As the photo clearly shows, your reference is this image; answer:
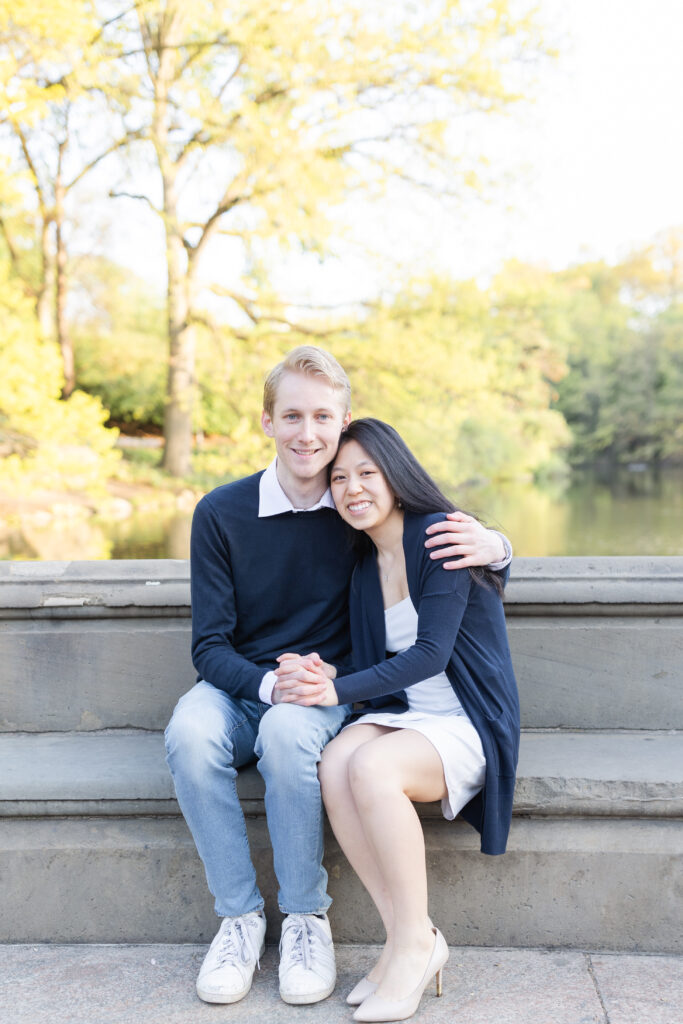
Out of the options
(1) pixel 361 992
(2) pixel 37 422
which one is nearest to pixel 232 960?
(1) pixel 361 992

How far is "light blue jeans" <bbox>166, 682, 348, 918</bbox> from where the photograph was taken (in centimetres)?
188

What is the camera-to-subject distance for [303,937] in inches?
74.7

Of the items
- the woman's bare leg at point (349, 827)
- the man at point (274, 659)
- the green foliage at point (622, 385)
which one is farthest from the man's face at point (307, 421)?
the green foliage at point (622, 385)

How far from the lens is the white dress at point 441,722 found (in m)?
1.91

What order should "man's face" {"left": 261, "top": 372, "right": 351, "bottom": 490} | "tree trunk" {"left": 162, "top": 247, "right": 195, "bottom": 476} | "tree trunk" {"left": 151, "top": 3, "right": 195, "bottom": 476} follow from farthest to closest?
"tree trunk" {"left": 162, "top": 247, "right": 195, "bottom": 476} < "tree trunk" {"left": 151, "top": 3, "right": 195, "bottom": 476} < "man's face" {"left": 261, "top": 372, "right": 351, "bottom": 490}

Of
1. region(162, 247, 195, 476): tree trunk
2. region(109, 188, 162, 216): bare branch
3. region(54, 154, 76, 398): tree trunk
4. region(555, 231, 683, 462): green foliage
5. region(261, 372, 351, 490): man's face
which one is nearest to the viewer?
region(261, 372, 351, 490): man's face

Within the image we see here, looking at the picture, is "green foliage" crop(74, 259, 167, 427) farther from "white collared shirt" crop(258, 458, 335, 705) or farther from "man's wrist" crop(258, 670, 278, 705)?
"man's wrist" crop(258, 670, 278, 705)

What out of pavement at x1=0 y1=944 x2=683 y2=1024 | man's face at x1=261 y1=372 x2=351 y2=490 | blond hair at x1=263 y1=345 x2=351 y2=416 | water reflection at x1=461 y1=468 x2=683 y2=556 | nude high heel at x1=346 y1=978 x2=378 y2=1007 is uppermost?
blond hair at x1=263 y1=345 x2=351 y2=416

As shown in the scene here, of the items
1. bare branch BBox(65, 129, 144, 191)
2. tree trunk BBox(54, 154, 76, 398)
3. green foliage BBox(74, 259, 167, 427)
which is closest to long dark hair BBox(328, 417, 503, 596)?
bare branch BBox(65, 129, 144, 191)

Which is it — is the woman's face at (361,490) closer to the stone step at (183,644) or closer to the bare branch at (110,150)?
the stone step at (183,644)

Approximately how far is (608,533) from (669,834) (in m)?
7.05

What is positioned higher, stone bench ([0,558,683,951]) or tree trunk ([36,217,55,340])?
tree trunk ([36,217,55,340])

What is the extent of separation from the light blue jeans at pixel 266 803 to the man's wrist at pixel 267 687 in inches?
2.0

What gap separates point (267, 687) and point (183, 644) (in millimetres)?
604
